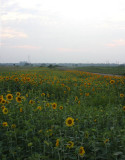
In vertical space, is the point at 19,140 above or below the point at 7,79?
below

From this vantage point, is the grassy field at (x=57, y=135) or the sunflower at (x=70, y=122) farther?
the sunflower at (x=70, y=122)

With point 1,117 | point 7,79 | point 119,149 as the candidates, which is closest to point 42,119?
point 1,117

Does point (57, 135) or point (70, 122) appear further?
point (57, 135)

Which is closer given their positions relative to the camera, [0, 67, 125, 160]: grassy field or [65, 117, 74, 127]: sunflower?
[0, 67, 125, 160]: grassy field

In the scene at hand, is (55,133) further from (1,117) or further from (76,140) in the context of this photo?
(1,117)

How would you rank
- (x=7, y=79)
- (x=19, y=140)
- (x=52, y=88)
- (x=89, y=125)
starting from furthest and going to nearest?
(x=7, y=79) → (x=52, y=88) → (x=89, y=125) → (x=19, y=140)

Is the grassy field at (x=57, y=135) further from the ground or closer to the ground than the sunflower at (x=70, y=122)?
closer to the ground

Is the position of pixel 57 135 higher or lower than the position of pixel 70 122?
lower

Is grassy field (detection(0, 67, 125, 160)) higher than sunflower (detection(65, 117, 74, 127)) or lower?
lower

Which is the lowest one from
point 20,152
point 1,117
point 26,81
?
point 20,152

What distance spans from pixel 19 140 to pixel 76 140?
879mm

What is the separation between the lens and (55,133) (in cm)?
294

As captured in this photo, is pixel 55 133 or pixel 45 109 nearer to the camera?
pixel 55 133

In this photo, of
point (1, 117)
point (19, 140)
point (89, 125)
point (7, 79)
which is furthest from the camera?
point (7, 79)
